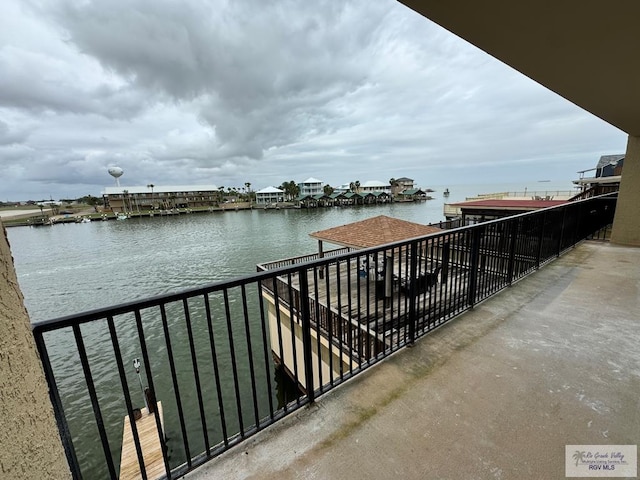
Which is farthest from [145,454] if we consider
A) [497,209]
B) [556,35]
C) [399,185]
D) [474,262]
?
[399,185]

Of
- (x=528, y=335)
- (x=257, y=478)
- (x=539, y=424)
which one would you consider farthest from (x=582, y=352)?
(x=257, y=478)

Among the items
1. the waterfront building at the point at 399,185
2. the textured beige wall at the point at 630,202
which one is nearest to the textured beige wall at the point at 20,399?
the textured beige wall at the point at 630,202

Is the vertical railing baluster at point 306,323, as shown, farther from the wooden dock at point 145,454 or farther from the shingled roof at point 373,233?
the shingled roof at point 373,233

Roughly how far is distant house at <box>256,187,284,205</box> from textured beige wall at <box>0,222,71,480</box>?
8736 cm

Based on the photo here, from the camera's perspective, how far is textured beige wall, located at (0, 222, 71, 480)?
82cm

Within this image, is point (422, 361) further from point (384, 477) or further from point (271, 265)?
point (271, 265)

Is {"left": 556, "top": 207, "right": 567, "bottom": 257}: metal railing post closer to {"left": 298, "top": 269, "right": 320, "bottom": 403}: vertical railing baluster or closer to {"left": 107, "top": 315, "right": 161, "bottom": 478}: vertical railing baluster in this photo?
{"left": 298, "top": 269, "right": 320, "bottom": 403}: vertical railing baluster

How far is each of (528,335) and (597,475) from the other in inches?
59.1

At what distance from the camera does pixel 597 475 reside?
1505 millimetres

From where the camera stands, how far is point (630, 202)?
6137mm

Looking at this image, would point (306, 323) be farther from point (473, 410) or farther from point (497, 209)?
point (497, 209)

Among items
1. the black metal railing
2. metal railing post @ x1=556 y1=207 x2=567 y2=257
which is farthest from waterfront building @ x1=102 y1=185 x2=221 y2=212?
metal railing post @ x1=556 y1=207 x2=567 y2=257

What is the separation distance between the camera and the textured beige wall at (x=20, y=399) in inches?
32.2

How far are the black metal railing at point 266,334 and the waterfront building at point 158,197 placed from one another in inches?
2823
